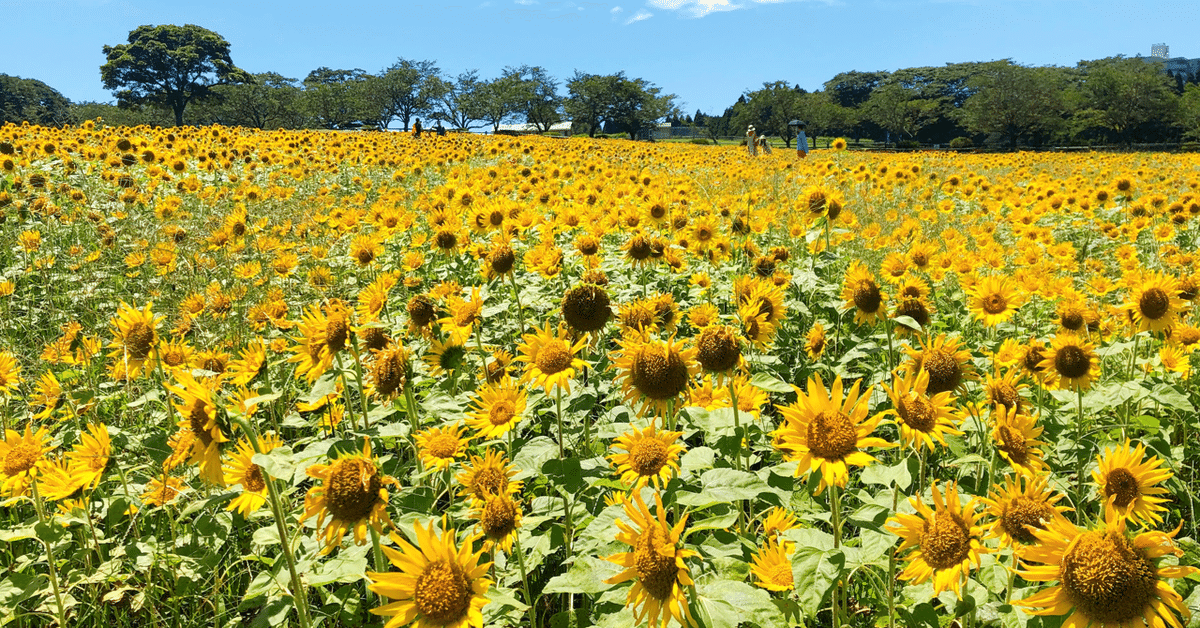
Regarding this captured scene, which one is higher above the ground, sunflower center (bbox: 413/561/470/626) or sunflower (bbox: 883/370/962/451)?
sunflower (bbox: 883/370/962/451)

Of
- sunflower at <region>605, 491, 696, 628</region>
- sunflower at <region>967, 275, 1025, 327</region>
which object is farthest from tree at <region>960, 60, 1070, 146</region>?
sunflower at <region>605, 491, 696, 628</region>

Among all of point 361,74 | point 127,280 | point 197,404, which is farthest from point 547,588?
point 361,74

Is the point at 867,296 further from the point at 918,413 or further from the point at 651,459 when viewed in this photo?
the point at 651,459

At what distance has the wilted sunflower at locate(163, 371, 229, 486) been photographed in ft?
5.01

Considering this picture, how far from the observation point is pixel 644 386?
1841 millimetres

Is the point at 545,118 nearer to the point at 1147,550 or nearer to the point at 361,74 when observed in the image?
the point at 361,74

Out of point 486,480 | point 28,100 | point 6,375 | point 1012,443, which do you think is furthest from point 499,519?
point 28,100

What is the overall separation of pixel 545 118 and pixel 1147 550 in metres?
90.0

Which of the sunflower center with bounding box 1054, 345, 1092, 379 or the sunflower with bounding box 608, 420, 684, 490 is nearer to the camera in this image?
the sunflower with bounding box 608, 420, 684, 490

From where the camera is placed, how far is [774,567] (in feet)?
6.15

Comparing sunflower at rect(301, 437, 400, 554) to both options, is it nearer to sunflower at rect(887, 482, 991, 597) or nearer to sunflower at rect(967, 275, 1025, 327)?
sunflower at rect(887, 482, 991, 597)

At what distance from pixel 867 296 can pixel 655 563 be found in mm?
2037

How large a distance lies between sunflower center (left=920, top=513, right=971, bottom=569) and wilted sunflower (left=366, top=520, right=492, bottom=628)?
1.11 metres

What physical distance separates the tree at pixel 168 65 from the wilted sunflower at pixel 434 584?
69756 mm
